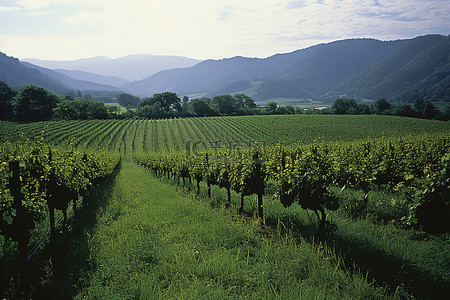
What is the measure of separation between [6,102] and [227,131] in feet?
263

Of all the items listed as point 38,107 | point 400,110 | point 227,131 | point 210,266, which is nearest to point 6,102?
point 38,107

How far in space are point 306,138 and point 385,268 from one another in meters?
51.3

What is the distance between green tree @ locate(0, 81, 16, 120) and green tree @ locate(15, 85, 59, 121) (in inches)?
186

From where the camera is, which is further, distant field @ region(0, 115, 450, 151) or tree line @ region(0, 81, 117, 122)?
tree line @ region(0, 81, 117, 122)

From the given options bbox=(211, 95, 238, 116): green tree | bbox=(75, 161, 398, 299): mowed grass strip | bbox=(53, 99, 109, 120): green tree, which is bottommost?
bbox=(75, 161, 398, 299): mowed grass strip

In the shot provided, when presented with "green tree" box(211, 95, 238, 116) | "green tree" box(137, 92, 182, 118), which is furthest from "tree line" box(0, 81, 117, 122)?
"green tree" box(211, 95, 238, 116)

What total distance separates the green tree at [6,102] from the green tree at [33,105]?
4.72m

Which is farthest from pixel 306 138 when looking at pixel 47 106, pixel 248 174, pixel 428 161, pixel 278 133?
pixel 47 106

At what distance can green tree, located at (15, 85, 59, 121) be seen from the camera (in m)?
82.5

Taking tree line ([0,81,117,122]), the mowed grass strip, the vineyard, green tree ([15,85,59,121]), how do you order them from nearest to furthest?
the mowed grass strip → the vineyard → green tree ([15,85,59,121]) → tree line ([0,81,117,122])

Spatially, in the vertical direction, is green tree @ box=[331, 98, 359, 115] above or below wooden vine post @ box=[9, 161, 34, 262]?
above

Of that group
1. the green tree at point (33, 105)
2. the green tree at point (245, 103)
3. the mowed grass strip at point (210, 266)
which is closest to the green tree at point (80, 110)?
the green tree at point (33, 105)

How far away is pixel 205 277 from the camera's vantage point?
4.77m

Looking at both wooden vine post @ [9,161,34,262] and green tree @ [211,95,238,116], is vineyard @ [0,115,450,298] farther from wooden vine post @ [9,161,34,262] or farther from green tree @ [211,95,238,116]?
green tree @ [211,95,238,116]
